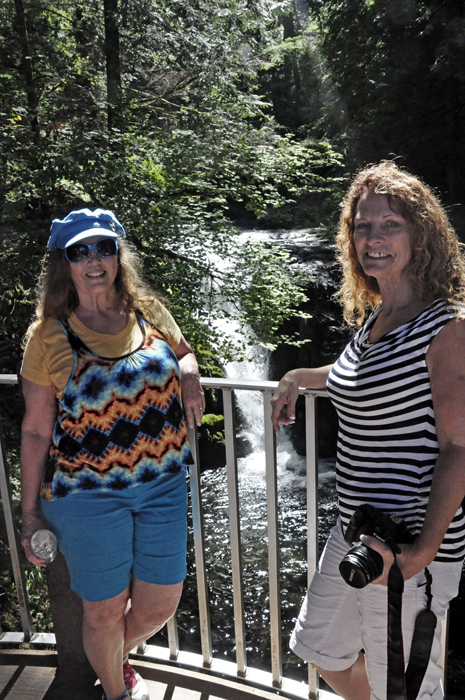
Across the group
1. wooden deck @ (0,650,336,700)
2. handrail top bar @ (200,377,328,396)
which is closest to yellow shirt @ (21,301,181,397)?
handrail top bar @ (200,377,328,396)

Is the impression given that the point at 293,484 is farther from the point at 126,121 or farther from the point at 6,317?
the point at 126,121

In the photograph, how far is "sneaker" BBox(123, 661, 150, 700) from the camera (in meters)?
2.09

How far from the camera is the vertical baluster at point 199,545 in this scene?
206 cm

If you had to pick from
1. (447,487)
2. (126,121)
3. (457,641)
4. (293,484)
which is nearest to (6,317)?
(126,121)

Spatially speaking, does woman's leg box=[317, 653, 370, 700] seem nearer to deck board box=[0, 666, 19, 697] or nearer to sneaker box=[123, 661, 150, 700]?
sneaker box=[123, 661, 150, 700]

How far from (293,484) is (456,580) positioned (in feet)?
24.7

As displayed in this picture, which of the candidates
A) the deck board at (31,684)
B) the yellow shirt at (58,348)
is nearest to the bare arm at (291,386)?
the yellow shirt at (58,348)

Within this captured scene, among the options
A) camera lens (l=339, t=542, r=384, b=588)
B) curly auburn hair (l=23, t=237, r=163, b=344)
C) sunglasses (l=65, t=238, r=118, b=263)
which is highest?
sunglasses (l=65, t=238, r=118, b=263)

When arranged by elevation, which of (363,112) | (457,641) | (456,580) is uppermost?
(363,112)

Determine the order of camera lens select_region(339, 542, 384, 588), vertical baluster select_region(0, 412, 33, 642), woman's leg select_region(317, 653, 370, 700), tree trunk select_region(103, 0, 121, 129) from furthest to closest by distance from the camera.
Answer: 1. tree trunk select_region(103, 0, 121, 129)
2. vertical baluster select_region(0, 412, 33, 642)
3. woman's leg select_region(317, 653, 370, 700)
4. camera lens select_region(339, 542, 384, 588)

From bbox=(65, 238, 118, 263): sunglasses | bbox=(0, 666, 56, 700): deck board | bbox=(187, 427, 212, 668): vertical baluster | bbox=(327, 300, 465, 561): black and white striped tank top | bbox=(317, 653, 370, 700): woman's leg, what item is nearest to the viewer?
bbox=(327, 300, 465, 561): black and white striped tank top

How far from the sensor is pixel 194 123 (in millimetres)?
7184

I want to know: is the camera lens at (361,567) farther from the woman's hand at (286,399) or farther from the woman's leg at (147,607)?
the woman's leg at (147,607)

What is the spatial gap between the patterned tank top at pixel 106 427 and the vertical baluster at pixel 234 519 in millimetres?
282
